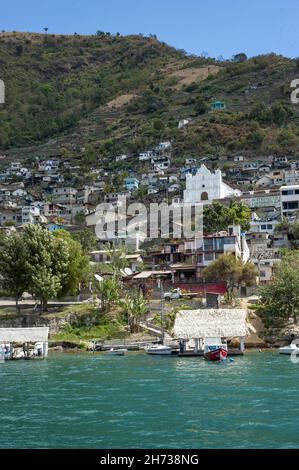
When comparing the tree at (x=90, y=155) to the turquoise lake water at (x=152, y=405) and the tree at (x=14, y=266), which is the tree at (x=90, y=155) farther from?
the turquoise lake water at (x=152, y=405)

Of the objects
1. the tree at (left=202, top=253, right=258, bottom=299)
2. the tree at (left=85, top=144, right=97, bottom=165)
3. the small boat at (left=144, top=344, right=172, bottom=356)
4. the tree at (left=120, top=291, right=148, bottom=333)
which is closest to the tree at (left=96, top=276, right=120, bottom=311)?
the tree at (left=120, top=291, right=148, bottom=333)

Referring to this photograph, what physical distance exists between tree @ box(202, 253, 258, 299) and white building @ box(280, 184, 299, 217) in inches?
1244

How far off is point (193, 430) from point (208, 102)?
543 ft

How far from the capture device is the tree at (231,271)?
64.9 meters

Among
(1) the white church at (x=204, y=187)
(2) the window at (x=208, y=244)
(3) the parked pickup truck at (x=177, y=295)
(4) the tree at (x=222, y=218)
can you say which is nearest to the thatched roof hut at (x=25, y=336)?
(3) the parked pickup truck at (x=177, y=295)

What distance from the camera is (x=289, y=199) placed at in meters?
96.5

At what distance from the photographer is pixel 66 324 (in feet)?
208

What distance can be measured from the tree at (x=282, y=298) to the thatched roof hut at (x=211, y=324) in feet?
12.7

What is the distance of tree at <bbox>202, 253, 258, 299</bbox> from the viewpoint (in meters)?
64.9

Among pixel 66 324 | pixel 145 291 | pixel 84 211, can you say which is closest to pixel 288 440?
pixel 66 324

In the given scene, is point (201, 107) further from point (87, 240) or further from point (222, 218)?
point (222, 218)

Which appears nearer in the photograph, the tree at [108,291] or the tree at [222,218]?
the tree at [108,291]

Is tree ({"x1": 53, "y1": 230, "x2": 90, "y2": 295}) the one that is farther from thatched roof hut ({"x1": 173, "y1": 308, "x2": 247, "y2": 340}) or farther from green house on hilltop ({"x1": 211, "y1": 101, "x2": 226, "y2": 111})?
green house on hilltop ({"x1": 211, "y1": 101, "x2": 226, "y2": 111})
